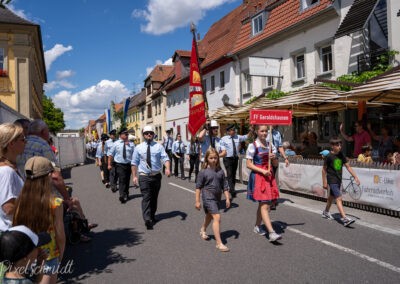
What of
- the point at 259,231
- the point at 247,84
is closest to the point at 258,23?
the point at 247,84

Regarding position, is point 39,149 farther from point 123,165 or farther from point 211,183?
point 123,165

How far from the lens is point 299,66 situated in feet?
63.8

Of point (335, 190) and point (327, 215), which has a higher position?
point (335, 190)

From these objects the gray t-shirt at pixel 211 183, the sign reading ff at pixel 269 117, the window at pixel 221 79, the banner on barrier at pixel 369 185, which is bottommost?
the banner on barrier at pixel 369 185

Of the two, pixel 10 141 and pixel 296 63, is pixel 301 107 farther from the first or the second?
pixel 10 141

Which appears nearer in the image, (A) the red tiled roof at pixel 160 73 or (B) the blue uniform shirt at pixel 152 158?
(B) the blue uniform shirt at pixel 152 158

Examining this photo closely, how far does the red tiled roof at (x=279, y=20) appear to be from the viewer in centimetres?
1795

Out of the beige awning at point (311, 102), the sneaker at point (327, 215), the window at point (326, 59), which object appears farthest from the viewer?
the window at point (326, 59)

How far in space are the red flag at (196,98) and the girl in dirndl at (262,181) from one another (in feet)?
12.1

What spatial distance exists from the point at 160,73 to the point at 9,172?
45.9 meters

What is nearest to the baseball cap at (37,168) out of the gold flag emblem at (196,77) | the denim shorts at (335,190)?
the denim shorts at (335,190)

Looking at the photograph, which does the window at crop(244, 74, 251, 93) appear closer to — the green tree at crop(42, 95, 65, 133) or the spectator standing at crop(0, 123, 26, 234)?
the spectator standing at crop(0, 123, 26, 234)

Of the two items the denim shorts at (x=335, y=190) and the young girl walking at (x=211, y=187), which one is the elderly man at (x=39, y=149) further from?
the denim shorts at (x=335, y=190)

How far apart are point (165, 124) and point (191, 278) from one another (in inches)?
1509
